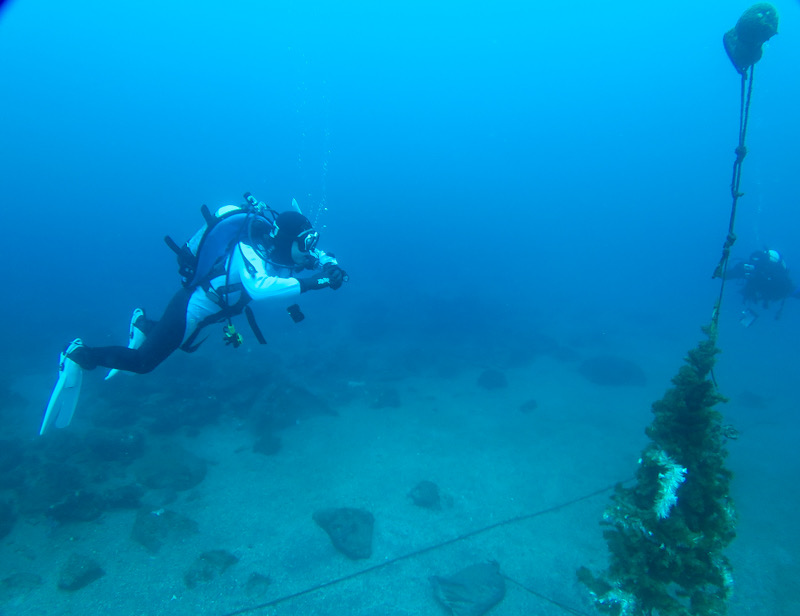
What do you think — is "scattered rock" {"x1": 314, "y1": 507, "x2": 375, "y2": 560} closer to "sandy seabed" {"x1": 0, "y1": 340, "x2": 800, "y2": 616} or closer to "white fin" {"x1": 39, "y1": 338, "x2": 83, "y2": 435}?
"sandy seabed" {"x1": 0, "y1": 340, "x2": 800, "y2": 616}

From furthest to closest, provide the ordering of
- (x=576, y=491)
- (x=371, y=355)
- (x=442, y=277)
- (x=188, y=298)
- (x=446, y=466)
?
(x=442, y=277) < (x=371, y=355) < (x=446, y=466) < (x=576, y=491) < (x=188, y=298)

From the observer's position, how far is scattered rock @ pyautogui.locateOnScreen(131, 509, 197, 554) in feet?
23.9

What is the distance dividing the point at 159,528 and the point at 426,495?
5079 mm

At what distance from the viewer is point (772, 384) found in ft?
67.6

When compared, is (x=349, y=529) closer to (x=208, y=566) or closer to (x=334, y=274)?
(x=208, y=566)

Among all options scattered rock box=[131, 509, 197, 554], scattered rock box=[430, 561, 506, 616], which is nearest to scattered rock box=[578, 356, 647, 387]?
scattered rock box=[430, 561, 506, 616]

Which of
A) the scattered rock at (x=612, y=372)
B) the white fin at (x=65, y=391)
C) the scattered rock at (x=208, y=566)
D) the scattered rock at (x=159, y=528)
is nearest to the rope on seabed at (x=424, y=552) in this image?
the scattered rock at (x=208, y=566)

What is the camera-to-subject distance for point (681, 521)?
2990 millimetres

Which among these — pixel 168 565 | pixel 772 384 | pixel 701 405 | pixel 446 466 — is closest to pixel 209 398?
pixel 168 565

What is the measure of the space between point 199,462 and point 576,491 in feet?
29.1

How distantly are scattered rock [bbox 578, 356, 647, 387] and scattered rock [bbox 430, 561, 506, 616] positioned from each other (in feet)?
45.8

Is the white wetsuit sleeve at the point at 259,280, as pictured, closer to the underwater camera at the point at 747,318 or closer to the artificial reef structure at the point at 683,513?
the artificial reef structure at the point at 683,513

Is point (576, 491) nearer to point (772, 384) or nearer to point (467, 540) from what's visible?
point (467, 540)

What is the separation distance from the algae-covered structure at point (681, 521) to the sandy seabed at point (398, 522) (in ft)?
13.0
